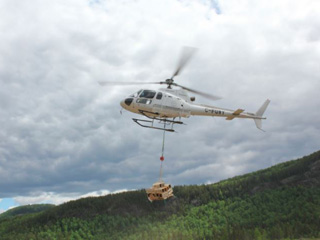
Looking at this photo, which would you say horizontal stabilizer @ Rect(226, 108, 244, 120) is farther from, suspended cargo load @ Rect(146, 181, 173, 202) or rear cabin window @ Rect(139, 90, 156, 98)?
suspended cargo load @ Rect(146, 181, 173, 202)

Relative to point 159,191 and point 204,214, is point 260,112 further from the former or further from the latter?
point 204,214

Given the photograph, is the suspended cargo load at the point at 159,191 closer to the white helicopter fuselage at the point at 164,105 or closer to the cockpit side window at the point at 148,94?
the white helicopter fuselage at the point at 164,105

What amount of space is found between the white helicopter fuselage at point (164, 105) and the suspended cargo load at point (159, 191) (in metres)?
6.23

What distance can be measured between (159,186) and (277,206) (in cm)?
4063

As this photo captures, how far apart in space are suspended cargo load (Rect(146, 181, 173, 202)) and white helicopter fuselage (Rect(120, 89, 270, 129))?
20.4 feet

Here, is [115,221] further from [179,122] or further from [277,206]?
[179,122]

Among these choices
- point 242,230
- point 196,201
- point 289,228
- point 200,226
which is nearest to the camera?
point 289,228

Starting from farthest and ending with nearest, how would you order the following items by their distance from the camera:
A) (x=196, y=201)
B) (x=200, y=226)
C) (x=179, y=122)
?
(x=196, y=201)
(x=200, y=226)
(x=179, y=122)

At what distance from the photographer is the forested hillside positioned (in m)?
54.8

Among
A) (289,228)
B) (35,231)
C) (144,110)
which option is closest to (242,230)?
(289,228)

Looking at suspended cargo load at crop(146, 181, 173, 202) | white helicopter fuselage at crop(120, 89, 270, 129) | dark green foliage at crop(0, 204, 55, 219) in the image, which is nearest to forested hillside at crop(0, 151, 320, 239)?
suspended cargo load at crop(146, 181, 173, 202)

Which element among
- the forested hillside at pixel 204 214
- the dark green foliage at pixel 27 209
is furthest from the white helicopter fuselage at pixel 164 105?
the dark green foliage at pixel 27 209

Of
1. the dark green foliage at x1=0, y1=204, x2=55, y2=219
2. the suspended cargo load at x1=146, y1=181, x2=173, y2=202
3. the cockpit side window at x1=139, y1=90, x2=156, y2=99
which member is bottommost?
the suspended cargo load at x1=146, y1=181, x2=173, y2=202

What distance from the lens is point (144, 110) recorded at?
28391 mm
